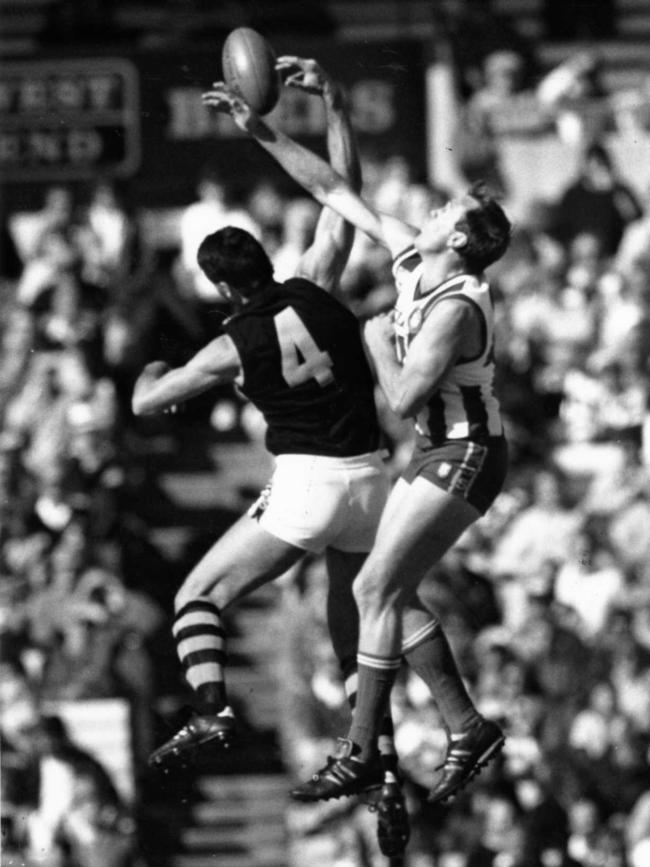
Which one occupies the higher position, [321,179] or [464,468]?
[321,179]

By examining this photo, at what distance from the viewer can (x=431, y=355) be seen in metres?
9.10

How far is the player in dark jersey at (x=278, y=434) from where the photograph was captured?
9.51 meters

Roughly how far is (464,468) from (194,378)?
1.04m

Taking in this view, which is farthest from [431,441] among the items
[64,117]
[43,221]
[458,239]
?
[64,117]

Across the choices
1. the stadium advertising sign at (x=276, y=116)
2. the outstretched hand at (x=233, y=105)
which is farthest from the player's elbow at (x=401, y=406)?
the stadium advertising sign at (x=276, y=116)

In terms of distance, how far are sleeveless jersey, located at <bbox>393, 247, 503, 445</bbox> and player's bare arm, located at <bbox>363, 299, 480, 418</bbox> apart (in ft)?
0.31

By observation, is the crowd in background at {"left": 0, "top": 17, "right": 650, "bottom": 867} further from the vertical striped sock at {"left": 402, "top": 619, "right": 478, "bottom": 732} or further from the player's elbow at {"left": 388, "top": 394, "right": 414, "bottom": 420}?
the player's elbow at {"left": 388, "top": 394, "right": 414, "bottom": 420}

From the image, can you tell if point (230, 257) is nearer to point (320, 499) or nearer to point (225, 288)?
point (225, 288)

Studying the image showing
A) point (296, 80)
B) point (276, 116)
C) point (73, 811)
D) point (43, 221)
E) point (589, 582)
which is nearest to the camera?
point (296, 80)

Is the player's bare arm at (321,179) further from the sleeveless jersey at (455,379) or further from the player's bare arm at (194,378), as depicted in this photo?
the player's bare arm at (194,378)

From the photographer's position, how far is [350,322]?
380 inches

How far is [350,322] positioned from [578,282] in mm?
6626

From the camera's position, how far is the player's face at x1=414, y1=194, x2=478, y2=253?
920 cm

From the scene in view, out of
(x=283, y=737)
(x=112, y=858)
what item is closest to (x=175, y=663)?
(x=283, y=737)
